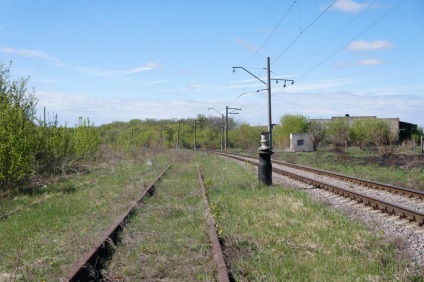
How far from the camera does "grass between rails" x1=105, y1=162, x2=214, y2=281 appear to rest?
5.75m

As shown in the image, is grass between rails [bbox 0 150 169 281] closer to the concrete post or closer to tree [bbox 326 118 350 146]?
the concrete post

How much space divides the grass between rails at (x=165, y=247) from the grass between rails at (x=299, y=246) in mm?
397

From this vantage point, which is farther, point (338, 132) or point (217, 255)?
point (338, 132)

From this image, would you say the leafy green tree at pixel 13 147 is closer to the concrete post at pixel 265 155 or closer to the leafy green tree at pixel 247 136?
the concrete post at pixel 265 155

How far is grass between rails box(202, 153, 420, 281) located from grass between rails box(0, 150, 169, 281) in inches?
92.0

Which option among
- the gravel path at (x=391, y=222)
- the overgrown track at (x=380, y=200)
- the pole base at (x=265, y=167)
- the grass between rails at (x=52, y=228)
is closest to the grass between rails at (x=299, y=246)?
the gravel path at (x=391, y=222)

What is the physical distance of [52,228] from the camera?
31.1 ft

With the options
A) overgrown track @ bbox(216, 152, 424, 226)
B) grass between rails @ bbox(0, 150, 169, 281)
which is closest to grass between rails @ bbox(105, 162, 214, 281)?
grass between rails @ bbox(0, 150, 169, 281)

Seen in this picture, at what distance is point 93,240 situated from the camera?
24.6ft

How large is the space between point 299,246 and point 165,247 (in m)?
2.06

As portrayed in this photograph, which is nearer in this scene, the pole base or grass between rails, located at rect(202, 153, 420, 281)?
grass between rails, located at rect(202, 153, 420, 281)

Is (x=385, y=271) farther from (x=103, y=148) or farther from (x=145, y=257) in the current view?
(x=103, y=148)

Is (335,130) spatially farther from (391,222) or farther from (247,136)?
(391,222)

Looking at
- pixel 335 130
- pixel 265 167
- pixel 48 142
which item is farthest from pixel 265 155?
pixel 335 130
